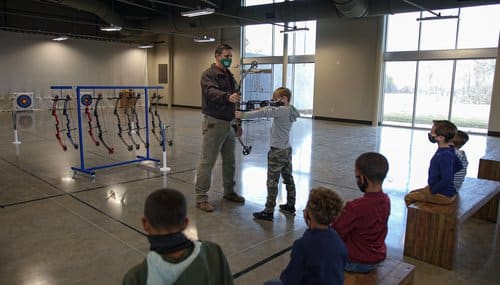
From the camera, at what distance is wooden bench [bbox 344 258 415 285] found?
6.64ft

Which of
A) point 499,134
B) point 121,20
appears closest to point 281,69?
point 121,20

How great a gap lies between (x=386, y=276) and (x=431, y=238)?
3.25ft

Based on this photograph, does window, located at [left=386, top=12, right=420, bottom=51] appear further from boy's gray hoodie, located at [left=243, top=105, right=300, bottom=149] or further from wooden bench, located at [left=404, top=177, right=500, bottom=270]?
wooden bench, located at [left=404, top=177, right=500, bottom=270]

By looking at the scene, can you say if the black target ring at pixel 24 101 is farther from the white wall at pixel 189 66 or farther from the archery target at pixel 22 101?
the white wall at pixel 189 66

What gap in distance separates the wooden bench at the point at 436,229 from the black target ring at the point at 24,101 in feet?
52.9

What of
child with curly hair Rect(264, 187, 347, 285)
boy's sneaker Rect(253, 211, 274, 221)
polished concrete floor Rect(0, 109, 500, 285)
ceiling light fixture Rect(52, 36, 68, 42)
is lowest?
polished concrete floor Rect(0, 109, 500, 285)

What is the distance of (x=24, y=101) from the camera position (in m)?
15.3

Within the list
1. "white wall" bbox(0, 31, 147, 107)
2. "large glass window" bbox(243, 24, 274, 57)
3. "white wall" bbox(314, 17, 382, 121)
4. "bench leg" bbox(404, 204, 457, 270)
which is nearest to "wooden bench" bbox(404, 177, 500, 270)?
"bench leg" bbox(404, 204, 457, 270)

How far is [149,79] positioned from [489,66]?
51.1 ft

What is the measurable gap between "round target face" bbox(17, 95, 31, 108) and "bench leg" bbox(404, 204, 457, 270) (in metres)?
16.1

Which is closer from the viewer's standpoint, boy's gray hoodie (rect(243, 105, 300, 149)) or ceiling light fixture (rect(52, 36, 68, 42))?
boy's gray hoodie (rect(243, 105, 300, 149))

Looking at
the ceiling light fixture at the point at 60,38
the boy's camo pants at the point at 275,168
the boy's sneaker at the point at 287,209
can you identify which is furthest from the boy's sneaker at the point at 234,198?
the ceiling light fixture at the point at 60,38

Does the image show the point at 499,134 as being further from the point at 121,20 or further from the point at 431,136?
the point at 121,20

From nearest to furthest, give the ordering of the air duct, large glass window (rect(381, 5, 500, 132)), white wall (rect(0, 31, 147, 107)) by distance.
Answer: the air duct → large glass window (rect(381, 5, 500, 132)) → white wall (rect(0, 31, 147, 107))
